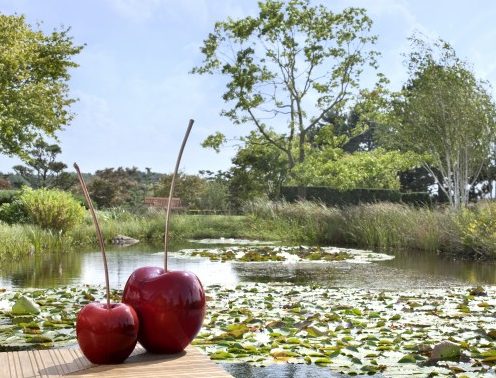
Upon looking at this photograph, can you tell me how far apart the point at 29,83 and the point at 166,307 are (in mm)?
22677

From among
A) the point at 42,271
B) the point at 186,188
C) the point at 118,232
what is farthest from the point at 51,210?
the point at 186,188

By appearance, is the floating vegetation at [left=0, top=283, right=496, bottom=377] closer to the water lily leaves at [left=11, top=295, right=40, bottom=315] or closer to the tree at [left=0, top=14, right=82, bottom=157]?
the water lily leaves at [left=11, top=295, right=40, bottom=315]

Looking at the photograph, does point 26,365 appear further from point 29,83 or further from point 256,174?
point 256,174

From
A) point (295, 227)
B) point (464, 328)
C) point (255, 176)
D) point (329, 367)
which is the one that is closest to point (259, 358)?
point (329, 367)

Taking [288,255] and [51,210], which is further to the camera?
[51,210]

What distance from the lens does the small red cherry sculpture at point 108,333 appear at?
269cm

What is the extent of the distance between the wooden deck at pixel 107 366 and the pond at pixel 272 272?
21.3ft

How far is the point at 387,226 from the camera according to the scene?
2062 centimetres

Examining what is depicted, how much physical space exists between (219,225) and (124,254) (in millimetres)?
9813

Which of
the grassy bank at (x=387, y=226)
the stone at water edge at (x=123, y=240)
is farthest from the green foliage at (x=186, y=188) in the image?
the stone at water edge at (x=123, y=240)

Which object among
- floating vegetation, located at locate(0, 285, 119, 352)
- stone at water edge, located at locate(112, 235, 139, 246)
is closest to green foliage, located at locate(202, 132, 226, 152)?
stone at water edge, located at locate(112, 235, 139, 246)

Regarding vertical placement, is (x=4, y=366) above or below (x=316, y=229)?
below

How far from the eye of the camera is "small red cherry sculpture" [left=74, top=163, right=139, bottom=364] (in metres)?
2.69

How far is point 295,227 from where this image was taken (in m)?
23.6
